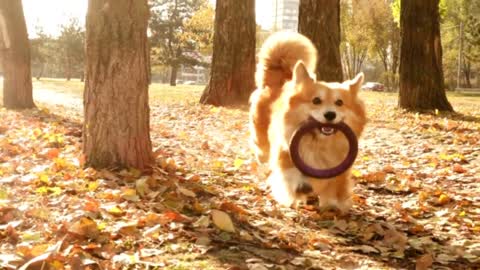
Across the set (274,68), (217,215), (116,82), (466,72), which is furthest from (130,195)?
(466,72)

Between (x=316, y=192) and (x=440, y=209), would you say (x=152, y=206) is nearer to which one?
(x=316, y=192)

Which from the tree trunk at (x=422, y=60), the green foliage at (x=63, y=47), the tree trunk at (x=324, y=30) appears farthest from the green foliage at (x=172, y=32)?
the tree trunk at (x=324, y=30)

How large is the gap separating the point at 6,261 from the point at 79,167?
8.23 feet

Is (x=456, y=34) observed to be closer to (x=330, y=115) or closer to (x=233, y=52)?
(x=233, y=52)

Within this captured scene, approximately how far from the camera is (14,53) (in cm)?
1157

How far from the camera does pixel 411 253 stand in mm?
3666

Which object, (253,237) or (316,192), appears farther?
(316,192)

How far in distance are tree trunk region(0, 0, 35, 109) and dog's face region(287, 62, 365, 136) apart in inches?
345

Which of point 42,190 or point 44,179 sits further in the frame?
point 44,179

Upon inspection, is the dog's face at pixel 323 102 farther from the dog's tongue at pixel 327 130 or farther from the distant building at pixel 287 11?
the distant building at pixel 287 11

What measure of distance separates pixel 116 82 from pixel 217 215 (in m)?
Answer: 1.97

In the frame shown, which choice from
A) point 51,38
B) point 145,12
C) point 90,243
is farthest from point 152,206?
point 51,38

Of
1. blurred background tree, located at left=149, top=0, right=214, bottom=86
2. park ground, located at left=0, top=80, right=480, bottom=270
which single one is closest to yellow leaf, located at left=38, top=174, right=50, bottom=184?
park ground, located at left=0, top=80, right=480, bottom=270

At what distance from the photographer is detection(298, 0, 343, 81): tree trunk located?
33.2 feet
